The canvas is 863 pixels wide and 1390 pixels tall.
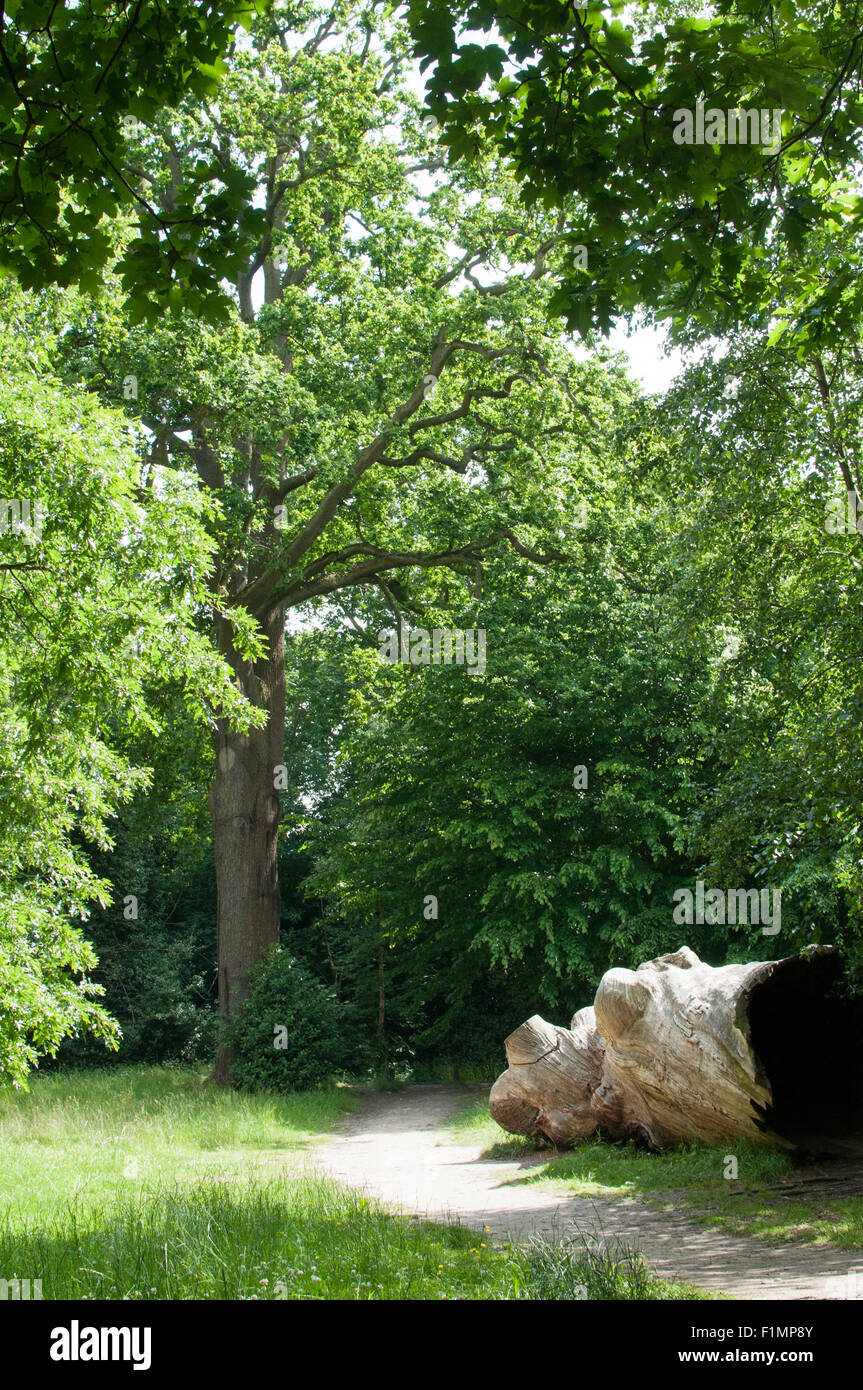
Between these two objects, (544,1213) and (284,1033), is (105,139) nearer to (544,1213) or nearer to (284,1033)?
(544,1213)

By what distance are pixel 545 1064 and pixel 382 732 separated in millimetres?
10282

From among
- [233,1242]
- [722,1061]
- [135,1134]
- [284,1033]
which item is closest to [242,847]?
[284,1033]

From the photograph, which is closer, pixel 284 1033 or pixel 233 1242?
pixel 233 1242

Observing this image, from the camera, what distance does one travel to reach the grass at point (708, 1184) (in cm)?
802

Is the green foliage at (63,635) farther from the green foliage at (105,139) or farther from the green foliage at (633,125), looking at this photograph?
the green foliage at (633,125)

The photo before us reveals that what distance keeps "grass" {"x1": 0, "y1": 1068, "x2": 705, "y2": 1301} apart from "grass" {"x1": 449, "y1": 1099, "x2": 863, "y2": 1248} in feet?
6.26

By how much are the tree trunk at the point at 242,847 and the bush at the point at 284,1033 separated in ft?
2.03

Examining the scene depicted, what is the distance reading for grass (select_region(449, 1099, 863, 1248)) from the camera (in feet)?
26.3

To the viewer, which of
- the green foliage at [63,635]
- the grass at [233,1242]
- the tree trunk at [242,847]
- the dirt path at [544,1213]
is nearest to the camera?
the grass at [233,1242]

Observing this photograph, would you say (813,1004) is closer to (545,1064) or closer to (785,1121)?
(785,1121)

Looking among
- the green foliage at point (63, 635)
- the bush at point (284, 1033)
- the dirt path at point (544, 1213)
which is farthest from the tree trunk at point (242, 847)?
the green foliage at point (63, 635)

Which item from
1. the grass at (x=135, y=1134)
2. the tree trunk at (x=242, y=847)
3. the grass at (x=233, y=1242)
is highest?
the tree trunk at (x=242, y=847)

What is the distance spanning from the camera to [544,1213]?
29.8ft

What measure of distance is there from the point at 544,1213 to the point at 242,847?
12.3 meters
